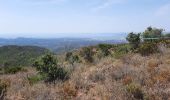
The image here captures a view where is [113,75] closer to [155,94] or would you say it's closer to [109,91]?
[109,91]

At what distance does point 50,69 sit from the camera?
441 inches

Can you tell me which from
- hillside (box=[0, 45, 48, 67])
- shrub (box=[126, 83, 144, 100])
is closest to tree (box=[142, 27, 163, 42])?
hillside (box=[0, 45, 48, 67])

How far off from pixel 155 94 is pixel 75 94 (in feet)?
7.32

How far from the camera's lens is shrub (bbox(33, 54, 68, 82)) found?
11.1 meters

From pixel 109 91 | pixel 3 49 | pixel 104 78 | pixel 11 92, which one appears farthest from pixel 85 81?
pixel 3 49

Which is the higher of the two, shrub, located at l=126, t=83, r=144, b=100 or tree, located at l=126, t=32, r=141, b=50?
tree, located at l=126, t=32, r=141, b=50

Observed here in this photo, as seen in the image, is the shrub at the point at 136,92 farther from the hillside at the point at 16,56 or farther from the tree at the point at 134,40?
the hillside at the point at 16,56

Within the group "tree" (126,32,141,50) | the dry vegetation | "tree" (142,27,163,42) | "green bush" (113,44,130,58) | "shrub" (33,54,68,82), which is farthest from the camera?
"tree" (142,27,163,42)

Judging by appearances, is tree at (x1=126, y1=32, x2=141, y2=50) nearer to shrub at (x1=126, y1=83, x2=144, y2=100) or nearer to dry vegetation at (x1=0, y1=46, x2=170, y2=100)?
dry vegetation at (x1=0, y1=46, x2=170, y2=100)

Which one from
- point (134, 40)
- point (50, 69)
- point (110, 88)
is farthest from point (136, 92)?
point (134, 40)

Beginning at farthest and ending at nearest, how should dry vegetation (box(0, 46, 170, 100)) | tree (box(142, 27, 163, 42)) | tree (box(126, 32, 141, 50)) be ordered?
tree (box(142, 27, 163, 42))
tree (box(126, 32, 141, 50))
dry vegetation (box(0, 46, 170, 100))

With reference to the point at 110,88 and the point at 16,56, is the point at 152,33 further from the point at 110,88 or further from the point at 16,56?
the point at 16,56

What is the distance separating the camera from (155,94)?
745cm

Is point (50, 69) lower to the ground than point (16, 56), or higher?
higher
